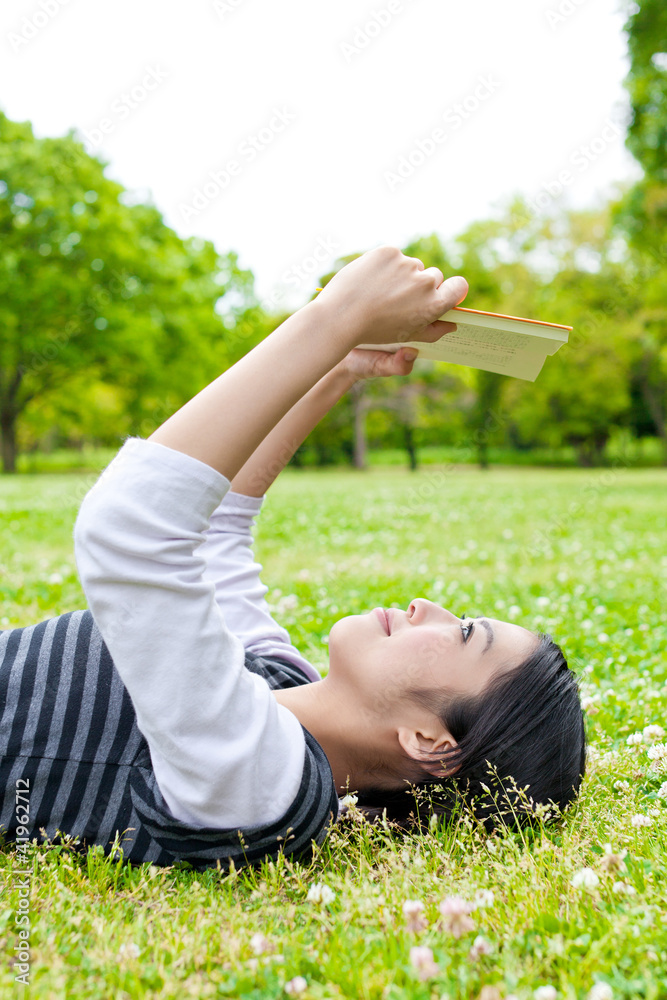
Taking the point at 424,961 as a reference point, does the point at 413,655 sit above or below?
above

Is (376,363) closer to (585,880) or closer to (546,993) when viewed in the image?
(585,880)

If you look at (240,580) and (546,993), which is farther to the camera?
(240,580)

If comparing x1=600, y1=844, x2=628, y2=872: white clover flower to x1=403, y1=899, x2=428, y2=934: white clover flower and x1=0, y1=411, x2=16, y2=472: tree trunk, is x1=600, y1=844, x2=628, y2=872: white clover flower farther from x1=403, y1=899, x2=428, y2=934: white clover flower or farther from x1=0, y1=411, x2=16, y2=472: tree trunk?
x1=0, y1=411, x2=16, y2=472: tree trunk

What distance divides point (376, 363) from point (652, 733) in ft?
5.85

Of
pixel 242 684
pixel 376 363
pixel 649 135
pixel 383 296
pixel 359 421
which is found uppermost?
pixel 649 135

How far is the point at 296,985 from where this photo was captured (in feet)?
4.96

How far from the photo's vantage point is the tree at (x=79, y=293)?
102 feet

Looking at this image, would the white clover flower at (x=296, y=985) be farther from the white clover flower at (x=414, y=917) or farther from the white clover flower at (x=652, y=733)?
the white clover flower at (x=652, y=733)

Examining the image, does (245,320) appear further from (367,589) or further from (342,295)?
(342,295)

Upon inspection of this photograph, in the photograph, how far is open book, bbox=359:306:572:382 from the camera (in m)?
1.97

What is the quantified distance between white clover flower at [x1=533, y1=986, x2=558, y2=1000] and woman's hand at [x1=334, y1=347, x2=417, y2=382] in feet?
5.51

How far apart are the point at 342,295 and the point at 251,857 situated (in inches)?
56.9

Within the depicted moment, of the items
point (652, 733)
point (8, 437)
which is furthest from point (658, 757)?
point (8, 437)

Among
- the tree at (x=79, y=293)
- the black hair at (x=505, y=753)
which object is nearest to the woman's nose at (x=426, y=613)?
the black hair at (x=505, y=753)
